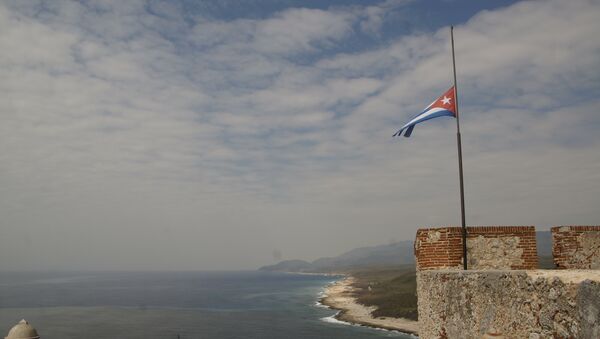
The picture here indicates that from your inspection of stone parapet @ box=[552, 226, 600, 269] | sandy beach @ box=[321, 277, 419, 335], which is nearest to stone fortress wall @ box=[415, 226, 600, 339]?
stone parapet @ box=[552, 226, 600, 269]

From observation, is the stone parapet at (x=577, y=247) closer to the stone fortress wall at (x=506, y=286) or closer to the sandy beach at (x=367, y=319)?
the stone fortress wall at (x=506, y=286)

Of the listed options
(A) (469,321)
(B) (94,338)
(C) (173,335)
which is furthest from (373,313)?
(A) (469,321)

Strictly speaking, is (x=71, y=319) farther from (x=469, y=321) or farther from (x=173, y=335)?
(x=469, y=321)

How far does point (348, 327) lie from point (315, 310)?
28.8 meters

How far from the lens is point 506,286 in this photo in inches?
260

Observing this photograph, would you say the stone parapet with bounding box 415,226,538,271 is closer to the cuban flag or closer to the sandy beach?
the cuban flag

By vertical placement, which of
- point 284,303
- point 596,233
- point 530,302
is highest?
point 596,233

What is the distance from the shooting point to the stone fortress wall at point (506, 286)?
210 inches

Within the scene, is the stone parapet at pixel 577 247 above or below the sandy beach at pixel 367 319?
above

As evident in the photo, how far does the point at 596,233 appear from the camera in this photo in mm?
9844

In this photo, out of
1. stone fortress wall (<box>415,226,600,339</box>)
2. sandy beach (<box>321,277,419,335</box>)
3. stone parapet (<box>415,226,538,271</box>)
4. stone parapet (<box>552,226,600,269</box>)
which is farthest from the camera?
sandy beach (<box>321,277,419,335</box>)

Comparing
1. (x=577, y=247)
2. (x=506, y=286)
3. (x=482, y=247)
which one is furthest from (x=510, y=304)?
(x=577, y=247)

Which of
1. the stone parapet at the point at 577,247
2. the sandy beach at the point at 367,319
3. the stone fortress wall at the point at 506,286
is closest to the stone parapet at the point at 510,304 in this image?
the stone fortress wall at the point at 506,286

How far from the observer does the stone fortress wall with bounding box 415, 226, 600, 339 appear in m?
5.34
